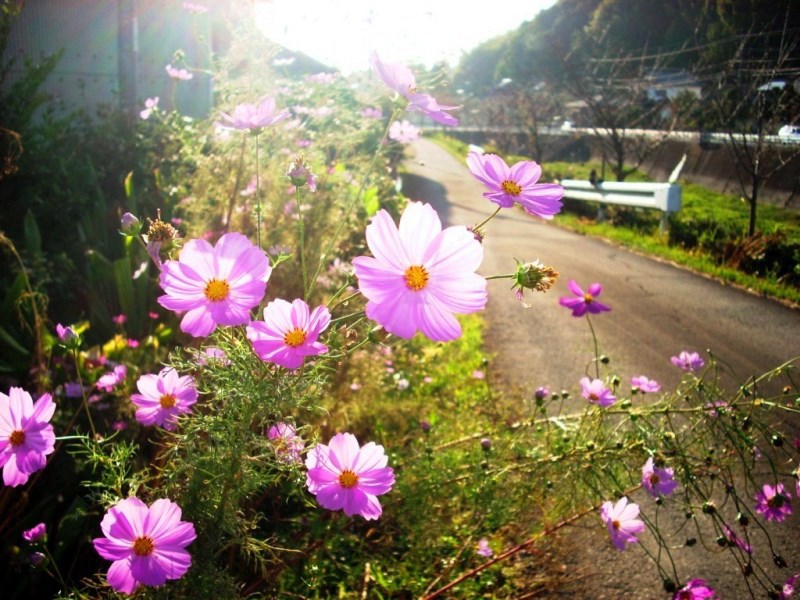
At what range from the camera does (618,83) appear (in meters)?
15.2

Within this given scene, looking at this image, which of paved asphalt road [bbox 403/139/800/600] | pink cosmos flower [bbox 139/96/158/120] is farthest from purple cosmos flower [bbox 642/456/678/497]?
pink cosmos flower [bbox 139/96/158/120]

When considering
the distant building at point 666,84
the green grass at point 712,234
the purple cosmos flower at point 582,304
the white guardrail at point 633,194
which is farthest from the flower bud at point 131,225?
the distant building at point 666,84

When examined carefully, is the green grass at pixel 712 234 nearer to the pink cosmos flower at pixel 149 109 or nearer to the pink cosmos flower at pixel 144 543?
the pink cosmos flower at pixel 144 543

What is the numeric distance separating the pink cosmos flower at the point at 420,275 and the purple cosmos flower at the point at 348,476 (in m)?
0.31

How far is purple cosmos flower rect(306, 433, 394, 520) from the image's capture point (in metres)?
0.96

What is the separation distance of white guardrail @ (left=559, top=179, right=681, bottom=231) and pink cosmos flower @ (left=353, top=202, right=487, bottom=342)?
5.69 m

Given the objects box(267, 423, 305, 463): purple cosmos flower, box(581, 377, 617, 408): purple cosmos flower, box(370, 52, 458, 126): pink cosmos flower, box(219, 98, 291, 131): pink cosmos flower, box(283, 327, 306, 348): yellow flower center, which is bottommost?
box(581, 377, 617, 408): purple cosmos flower

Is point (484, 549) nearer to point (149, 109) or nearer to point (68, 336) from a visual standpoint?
point (68, 336)

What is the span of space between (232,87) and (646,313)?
11.6 feet

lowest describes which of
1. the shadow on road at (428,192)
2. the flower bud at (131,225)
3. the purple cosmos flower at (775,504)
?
the shadow on road at (428,192)

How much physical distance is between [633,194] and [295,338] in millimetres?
9436

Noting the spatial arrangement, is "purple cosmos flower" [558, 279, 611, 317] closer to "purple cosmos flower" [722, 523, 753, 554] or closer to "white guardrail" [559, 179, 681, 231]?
"purple cosmos flower" [722, 523, 753, 554]

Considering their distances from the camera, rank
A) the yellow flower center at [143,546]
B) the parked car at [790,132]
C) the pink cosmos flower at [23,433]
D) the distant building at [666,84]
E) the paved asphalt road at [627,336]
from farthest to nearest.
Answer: the distant building at [666,84], the parked car at [790,132], the paved asphalt road at [627,336], the pink cosmos flower at [23,433], the yellow flower center at [143,546]

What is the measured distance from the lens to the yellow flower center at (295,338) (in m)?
0.80
